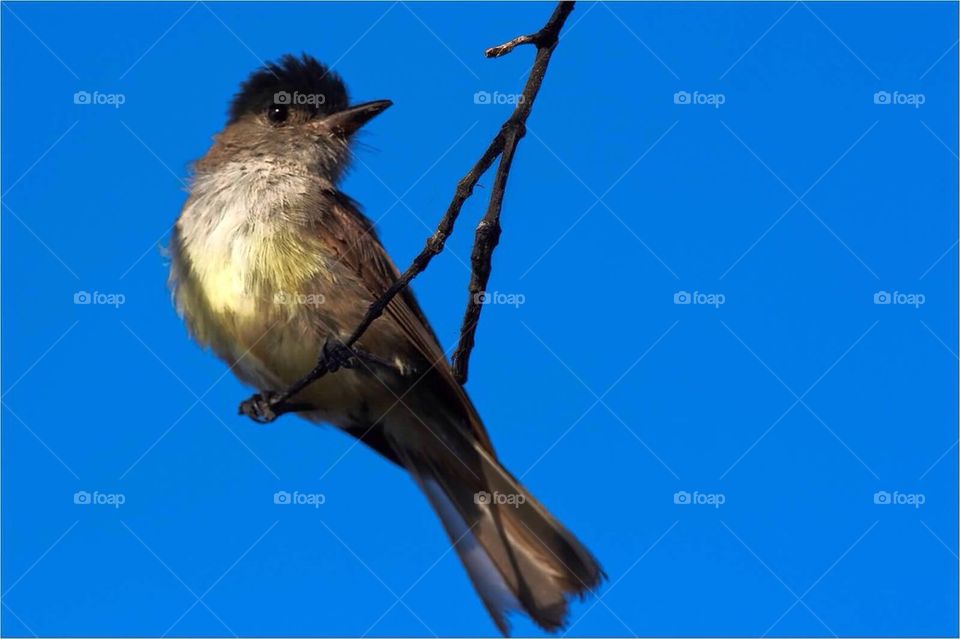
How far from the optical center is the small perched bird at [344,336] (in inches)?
260

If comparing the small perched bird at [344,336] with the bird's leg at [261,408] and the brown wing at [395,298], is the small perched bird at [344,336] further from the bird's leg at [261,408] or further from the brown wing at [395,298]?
the bird's leg at [261,408]

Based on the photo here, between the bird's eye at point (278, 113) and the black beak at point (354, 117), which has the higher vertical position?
the bird's eye at point (278, 113)

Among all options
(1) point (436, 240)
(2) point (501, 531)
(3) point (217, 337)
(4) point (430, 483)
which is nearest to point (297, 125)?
(3) point (217, 337)

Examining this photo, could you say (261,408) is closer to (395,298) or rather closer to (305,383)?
(305,383)

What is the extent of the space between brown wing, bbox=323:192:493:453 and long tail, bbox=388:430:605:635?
0.22 m

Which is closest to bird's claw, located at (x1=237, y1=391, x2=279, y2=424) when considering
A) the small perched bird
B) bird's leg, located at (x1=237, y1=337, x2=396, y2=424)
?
bird's leg, located at (x1=237, y1=337, x2=396, y2=424)

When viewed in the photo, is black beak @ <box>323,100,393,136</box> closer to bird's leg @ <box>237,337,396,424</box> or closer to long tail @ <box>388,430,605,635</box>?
bird's leg @ <box>237,337,396,424</box>

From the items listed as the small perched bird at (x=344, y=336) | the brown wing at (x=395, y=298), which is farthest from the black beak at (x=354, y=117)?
the brown wing at (x=395, y=298)

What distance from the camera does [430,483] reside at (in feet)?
23.8

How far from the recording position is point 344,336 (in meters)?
6.68

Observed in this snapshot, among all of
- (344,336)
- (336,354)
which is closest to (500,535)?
(344,336)

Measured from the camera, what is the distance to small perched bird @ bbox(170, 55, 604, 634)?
21.6ft

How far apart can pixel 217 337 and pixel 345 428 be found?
3.41 feet

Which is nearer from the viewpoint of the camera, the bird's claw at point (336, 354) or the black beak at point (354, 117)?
the bird's claw at point (336, 354)
